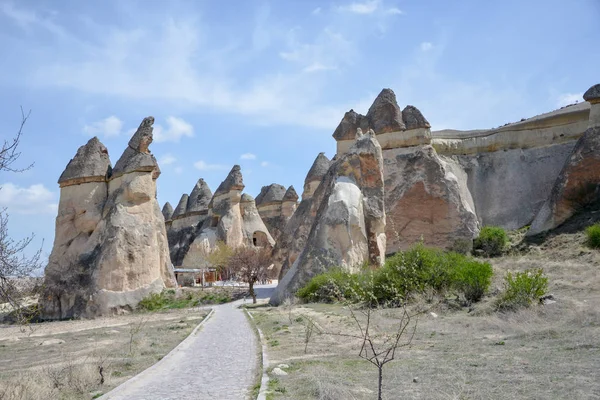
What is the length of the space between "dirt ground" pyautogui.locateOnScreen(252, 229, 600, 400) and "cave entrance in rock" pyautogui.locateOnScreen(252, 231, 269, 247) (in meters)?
25.7

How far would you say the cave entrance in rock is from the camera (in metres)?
38.6

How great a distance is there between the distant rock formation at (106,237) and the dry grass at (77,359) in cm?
325

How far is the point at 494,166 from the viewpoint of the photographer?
1073 inches

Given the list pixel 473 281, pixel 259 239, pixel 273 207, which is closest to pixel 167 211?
pixel 273 207

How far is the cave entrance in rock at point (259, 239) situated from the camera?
38.6 metres

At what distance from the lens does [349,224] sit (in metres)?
17.6

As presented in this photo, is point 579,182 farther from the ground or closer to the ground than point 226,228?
closer to the ground

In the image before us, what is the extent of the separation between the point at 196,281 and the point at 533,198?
20.5m

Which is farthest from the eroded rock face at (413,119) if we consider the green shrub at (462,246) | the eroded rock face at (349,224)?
the eroded rock face at (349,224)

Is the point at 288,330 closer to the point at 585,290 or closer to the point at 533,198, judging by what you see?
the point at 585,290

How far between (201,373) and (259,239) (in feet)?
106

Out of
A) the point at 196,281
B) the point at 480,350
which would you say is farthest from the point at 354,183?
the point at 196,281

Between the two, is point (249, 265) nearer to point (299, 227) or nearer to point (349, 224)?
point (299, 227)

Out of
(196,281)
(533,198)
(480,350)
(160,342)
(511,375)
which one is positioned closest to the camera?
(511,375)
